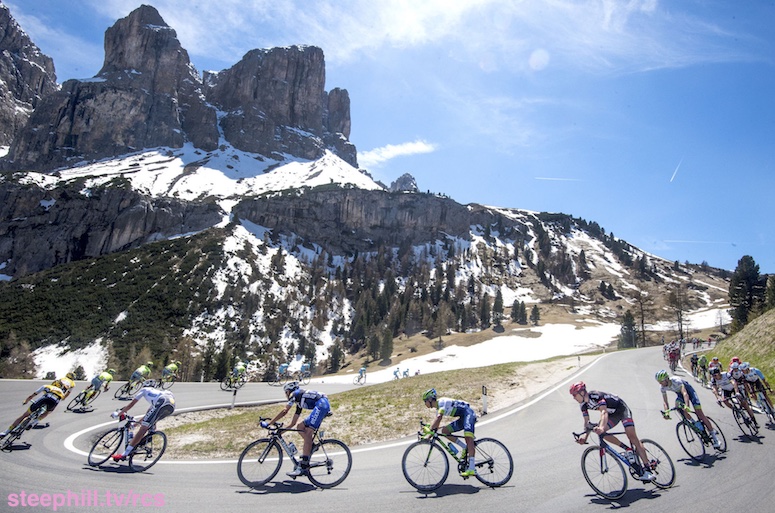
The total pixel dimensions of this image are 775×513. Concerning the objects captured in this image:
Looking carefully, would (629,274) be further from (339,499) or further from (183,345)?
(339,499)

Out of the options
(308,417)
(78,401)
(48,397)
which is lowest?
(78,401)

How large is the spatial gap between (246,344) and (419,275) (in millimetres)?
89876

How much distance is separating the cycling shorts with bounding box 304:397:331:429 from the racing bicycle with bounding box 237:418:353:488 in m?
0.25

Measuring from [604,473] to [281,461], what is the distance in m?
6.49

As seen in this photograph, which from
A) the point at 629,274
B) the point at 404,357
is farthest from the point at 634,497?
the point at 629,274

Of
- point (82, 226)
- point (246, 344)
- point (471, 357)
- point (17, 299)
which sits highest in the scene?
Answer: point (82, 226)

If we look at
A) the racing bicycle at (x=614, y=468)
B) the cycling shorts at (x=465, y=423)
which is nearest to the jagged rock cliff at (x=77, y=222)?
the cycling shorts at (x=465, y=423)

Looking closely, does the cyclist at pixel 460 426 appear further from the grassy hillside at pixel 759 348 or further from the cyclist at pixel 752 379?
the grassy hillside at pixel 759 348

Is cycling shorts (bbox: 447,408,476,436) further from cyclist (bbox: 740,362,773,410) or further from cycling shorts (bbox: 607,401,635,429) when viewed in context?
cyclist (bbox: 740,362,773,410)

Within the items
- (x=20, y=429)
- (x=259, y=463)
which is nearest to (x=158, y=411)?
(x=259, y=463)

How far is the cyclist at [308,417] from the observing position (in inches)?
319

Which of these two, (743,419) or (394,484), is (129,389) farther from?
(743,419)

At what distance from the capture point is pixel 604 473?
737 centimetres

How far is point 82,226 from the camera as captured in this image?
146000mm
